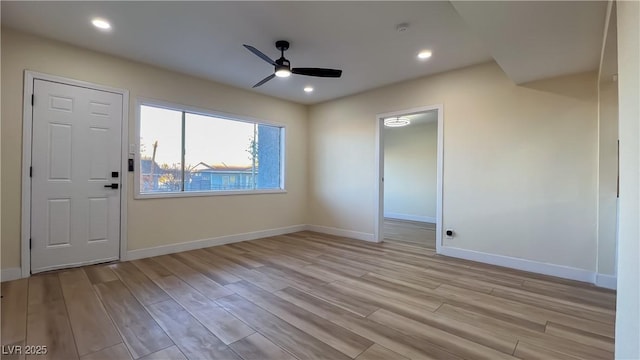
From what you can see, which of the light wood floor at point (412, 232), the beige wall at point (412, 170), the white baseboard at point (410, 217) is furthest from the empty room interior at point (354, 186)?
the beige wall at point (412, 170)

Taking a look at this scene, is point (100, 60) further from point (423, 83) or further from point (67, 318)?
point (423, 83)

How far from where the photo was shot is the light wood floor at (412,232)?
16.2ft

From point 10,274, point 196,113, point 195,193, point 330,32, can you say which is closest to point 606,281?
point 330,32

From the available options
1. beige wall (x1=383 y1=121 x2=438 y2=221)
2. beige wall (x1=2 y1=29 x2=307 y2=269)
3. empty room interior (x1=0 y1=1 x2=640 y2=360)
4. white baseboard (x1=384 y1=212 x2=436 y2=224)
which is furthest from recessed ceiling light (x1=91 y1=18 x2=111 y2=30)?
white baseboard (x1=384 y1=212 x2=436 y2=224)

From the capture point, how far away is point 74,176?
129 inches

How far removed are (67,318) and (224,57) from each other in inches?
122

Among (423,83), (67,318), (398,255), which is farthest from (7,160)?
(423,83)

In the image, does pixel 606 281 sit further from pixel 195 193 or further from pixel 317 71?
pixel 195 193

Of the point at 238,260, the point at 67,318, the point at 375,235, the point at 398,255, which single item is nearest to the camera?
the point at 67,318

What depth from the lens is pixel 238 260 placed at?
369 cm

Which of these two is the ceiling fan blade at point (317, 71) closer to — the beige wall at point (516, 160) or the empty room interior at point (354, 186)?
the empty room interior at point (354, 186)

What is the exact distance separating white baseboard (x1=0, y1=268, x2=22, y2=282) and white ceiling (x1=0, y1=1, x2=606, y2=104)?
257 centimetres

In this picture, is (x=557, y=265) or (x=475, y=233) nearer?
(x=557, y=265)

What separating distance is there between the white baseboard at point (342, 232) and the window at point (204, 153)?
3.76 ft
